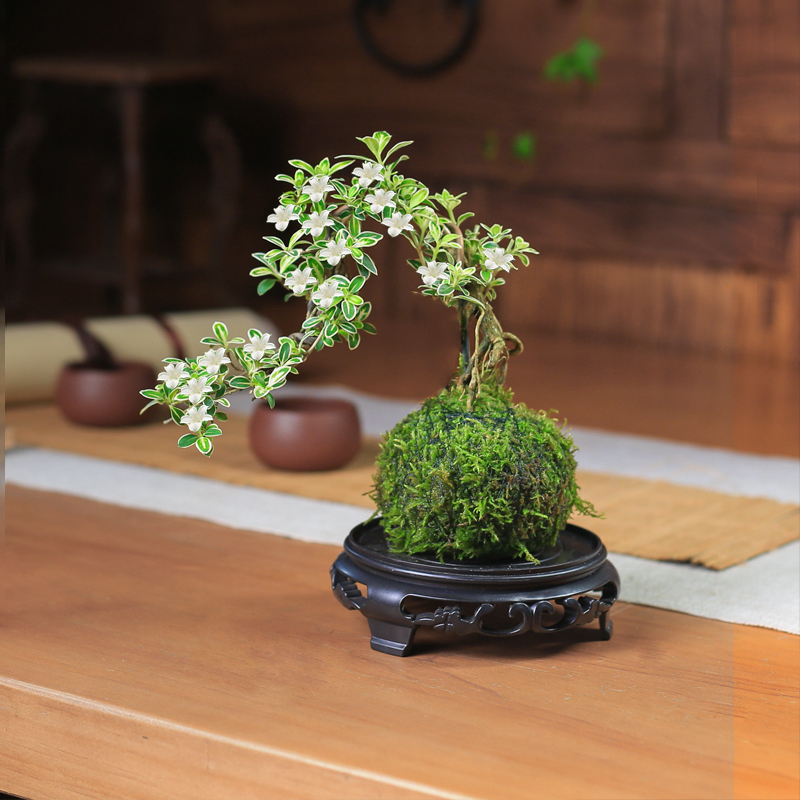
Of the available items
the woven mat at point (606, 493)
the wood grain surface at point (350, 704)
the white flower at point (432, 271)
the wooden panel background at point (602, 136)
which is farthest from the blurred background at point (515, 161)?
the white flower at point (432, 271)

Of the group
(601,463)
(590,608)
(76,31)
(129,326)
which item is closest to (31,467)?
(129,326)

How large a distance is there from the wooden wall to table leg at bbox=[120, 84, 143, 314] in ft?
2.10

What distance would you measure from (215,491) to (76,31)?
2.91m

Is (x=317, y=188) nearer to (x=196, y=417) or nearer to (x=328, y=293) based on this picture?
(x=328, y=293)

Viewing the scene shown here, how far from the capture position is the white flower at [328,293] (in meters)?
1.05

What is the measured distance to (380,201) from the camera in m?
1.06

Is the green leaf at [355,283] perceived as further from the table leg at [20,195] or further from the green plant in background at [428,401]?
the table leg at [20,195]

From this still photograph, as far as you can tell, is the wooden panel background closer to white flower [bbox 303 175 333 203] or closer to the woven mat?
the woven mat

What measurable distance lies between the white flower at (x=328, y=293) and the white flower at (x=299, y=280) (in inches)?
0.6

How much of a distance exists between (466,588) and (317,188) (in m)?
0.36

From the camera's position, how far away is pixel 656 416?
7.69 ft

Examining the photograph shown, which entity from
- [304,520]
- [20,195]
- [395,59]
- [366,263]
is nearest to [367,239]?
[366,263]

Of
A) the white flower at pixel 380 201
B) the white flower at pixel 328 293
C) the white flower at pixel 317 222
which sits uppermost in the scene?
the white flower at pixel 380 201

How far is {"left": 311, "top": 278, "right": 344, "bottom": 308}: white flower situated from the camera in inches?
41.3
